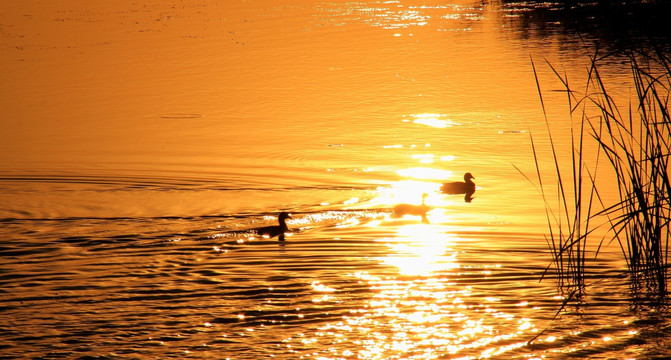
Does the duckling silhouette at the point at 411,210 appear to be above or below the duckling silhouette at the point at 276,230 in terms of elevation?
below

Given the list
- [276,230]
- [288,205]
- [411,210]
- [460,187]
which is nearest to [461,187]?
[460,187]

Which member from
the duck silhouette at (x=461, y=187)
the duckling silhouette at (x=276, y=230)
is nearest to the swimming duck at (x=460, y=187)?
the duck silhouette at (x=461, y=187)

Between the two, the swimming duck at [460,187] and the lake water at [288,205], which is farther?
the swimming duck at [460,187]

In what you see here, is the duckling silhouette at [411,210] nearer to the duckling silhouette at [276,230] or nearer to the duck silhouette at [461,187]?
the duck silhouette at [461,187]

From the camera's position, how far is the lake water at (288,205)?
22.2 ft

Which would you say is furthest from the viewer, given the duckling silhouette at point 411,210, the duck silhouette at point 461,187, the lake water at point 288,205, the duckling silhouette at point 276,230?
the duck silhouette at point 461,187

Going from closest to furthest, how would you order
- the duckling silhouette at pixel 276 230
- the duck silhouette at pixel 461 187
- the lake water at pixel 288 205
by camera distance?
the lake water at pixel 288 205 < the duckling silhouette at pixel 276 230 < the duck silhouette at pixel 461 187

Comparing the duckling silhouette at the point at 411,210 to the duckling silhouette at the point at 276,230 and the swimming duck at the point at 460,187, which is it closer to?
the swimming duck at the point at 460,187

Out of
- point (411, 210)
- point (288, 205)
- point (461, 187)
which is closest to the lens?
point (411, 210)

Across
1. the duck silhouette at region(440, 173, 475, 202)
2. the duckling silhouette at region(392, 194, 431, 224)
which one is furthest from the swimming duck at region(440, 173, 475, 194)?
the duckling silhouette at region(392, 194, 431, 224)

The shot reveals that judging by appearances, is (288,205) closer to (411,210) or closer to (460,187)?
(411,210)

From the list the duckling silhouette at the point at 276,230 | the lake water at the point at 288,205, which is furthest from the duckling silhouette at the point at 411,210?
the duckling silhouette at the point at 276,230

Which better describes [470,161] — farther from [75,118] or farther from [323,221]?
[75,118]

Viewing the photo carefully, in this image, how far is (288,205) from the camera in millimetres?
11125
